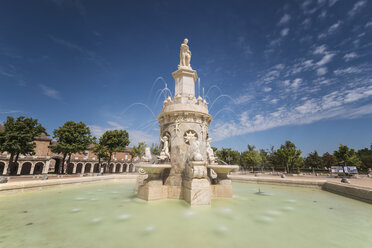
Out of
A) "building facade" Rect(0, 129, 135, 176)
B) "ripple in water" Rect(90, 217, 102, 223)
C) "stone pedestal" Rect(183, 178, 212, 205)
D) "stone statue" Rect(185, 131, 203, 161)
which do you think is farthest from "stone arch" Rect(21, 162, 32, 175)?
"stone pedestal" Rect(183, 178, 212, 205)

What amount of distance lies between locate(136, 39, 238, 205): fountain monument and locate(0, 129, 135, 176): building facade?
27.8 m

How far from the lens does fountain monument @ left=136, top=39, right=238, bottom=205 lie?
27.8ft

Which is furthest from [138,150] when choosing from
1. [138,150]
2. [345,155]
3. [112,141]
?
[345,155]

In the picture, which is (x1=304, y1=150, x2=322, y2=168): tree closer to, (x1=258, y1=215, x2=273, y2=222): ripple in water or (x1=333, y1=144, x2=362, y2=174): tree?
(x1=333, y1=144, x2=362, y2=174): tree

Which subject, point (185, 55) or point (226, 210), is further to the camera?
point (185, 55)

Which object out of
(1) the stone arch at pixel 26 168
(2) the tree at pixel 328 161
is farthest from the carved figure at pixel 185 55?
(2) the tree at pixel 328 161

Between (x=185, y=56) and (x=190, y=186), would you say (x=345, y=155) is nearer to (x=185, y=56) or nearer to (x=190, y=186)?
(x=185, y=56)

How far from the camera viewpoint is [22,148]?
26.3 meters

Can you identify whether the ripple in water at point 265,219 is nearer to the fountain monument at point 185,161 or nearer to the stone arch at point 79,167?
the fountain monument at point 185,161

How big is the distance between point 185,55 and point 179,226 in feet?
41.5

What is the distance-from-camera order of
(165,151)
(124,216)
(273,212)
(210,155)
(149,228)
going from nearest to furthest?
(149,228) → (124,216) → (273,212) → (165,151) → (210,155)

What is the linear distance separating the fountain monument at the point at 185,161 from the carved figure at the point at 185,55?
44.0 inches

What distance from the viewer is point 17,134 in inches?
1010

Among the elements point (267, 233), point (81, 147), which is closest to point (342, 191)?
point (267, 233)
